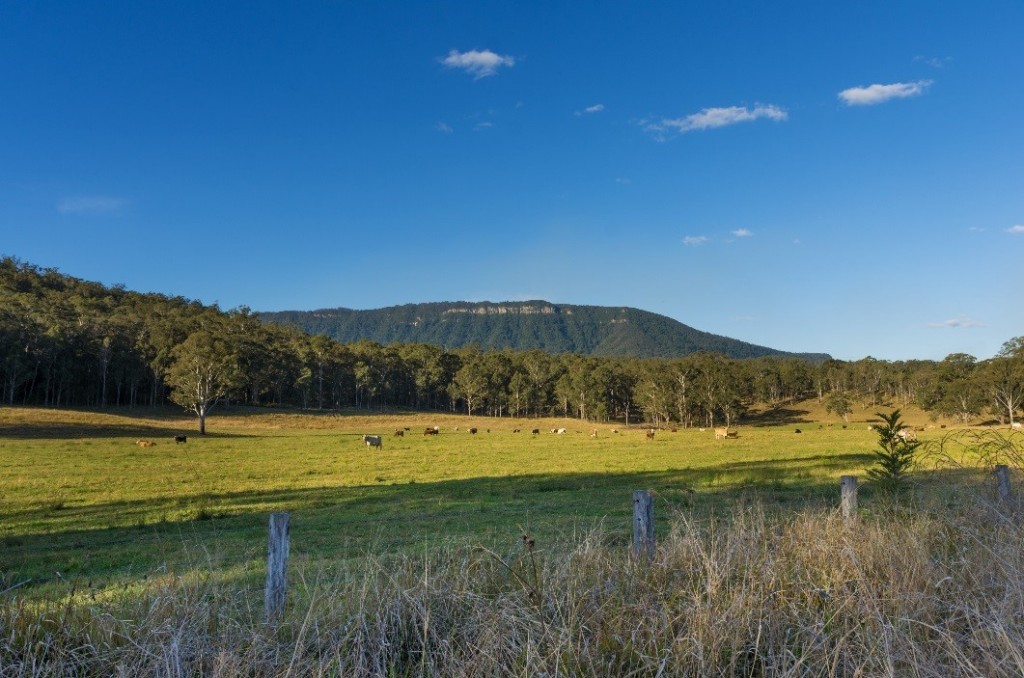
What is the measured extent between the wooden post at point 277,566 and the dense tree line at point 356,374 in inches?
2482

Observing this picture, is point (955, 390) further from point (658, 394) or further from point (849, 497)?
point (849, 497)

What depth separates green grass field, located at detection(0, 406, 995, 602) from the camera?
11.0 m

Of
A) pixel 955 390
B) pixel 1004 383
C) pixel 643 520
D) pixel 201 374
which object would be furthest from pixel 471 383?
pixel 643 520

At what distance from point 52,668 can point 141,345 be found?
332 ft

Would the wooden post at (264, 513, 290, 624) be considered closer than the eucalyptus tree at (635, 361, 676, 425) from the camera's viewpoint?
Yes

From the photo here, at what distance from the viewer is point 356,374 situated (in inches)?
4599

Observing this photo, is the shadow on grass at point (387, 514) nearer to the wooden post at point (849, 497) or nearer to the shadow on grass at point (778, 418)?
the wooden post at point (849, 497)

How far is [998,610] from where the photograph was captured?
423 centimetres

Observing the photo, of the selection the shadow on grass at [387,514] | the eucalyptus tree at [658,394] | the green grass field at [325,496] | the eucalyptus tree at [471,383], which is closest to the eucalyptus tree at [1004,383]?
the eucalyptus tree at [658,394]

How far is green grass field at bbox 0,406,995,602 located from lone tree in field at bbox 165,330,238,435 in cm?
1751

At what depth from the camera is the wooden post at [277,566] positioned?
16.6 ft

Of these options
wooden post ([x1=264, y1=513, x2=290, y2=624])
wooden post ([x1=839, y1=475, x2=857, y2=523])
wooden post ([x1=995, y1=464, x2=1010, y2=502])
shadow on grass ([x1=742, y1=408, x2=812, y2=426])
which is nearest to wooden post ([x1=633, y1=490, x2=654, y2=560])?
wooden post ([x1=839, y1=475, x2=857, y2=523])

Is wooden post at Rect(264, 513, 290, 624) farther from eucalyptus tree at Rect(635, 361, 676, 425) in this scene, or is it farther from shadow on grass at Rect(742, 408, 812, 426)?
shadow on grass at Rect(742, 408, 812, 426)

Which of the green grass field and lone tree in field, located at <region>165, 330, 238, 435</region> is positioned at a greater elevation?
lone tree in field, located at <region>165, 330, 238, 435</region>
